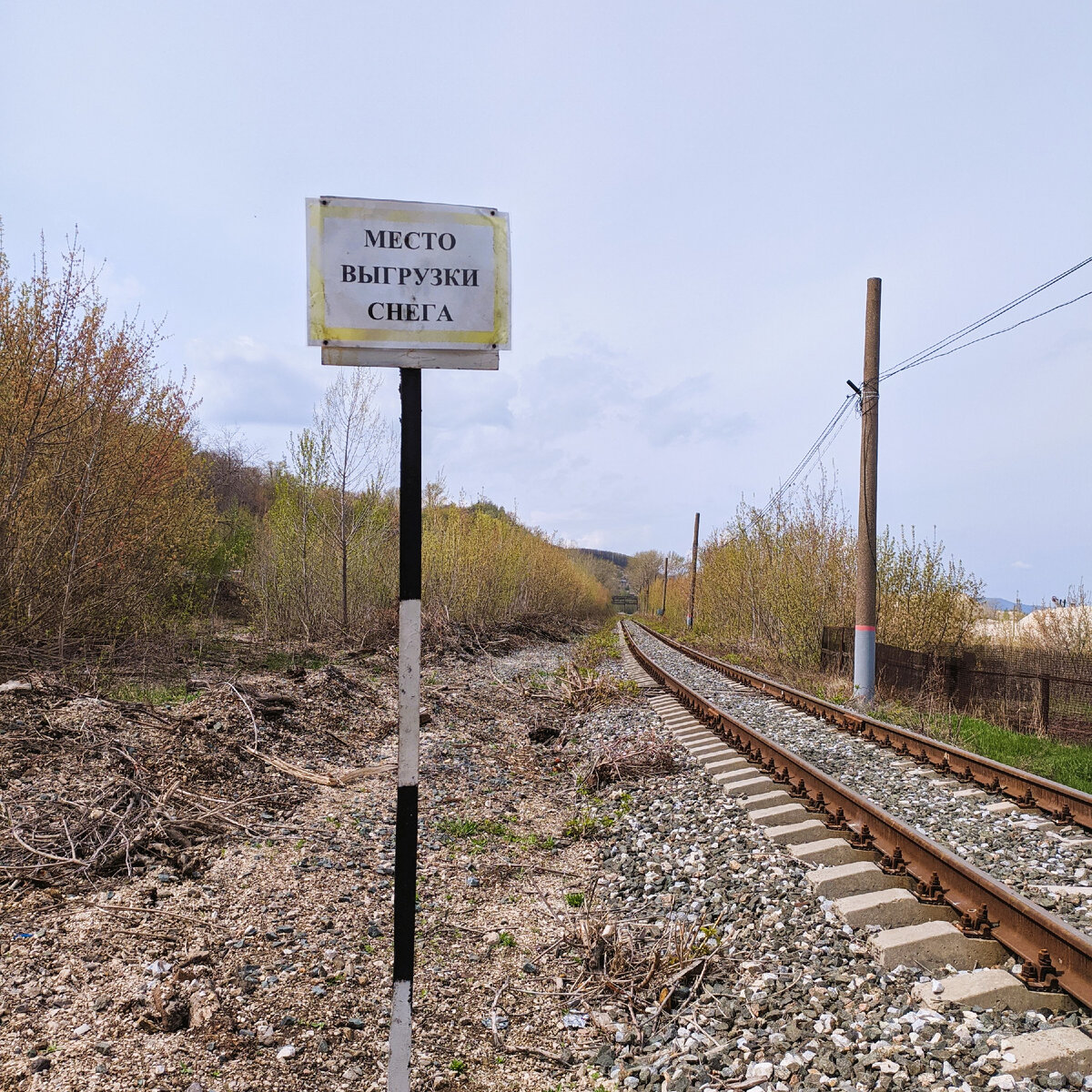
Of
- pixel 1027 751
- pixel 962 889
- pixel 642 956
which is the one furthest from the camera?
pixel 1027 751

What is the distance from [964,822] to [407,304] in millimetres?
5527

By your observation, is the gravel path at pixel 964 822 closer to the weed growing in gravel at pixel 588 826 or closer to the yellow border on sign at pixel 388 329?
the weed growing in gravel at pixel 588 826

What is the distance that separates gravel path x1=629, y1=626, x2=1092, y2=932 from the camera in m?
4.29

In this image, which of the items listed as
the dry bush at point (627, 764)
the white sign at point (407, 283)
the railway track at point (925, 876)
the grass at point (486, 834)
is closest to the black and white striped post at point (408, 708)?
the white sign at point (407, 283)

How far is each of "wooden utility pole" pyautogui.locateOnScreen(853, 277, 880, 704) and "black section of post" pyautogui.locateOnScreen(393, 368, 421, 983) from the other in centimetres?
1041

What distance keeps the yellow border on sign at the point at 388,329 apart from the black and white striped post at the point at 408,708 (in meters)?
0.16

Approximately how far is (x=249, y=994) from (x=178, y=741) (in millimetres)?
3280

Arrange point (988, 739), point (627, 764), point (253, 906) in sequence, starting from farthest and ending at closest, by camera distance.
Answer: point (988, 739) → point (627, 764) → point (253, 906)

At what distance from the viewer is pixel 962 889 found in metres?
3.78

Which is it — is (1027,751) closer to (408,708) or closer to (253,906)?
(253,906)

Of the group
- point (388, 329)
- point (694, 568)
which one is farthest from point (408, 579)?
point (694, 568)

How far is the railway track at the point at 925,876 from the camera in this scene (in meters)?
3.01

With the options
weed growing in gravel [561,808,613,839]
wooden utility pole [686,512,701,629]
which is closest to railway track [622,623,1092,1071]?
weed growing in gravel [561,808,613,839]

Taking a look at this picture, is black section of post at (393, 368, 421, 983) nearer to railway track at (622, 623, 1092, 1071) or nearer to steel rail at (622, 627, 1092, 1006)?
railway track at (622, 623, 1092, 1071)
